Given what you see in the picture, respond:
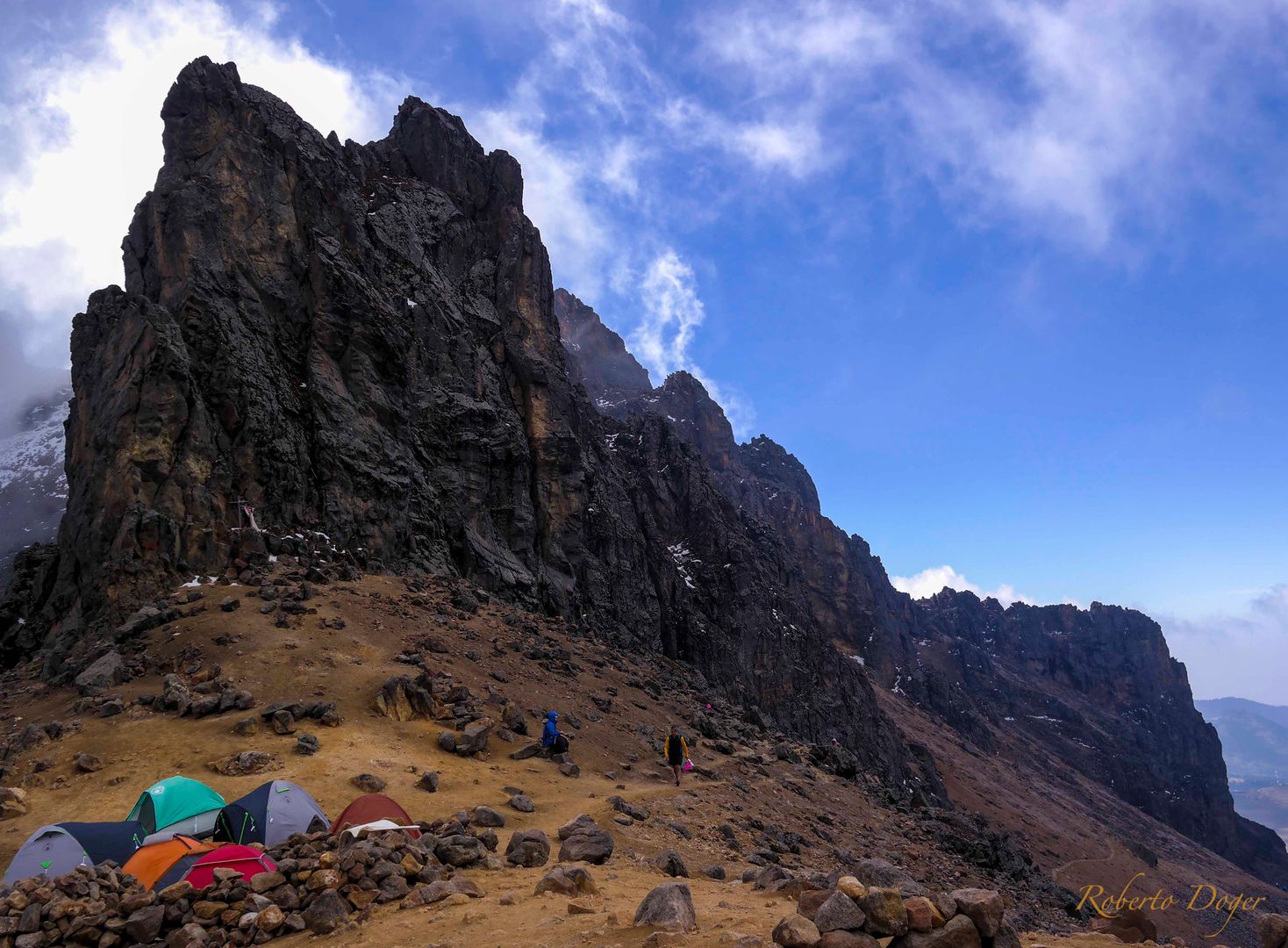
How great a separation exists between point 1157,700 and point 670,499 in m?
179

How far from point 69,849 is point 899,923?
15352 mm

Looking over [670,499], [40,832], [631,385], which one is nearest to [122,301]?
[40,832]

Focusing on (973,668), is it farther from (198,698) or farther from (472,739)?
(198,698)

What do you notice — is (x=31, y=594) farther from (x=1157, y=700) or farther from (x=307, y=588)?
(x=1157, y=700)

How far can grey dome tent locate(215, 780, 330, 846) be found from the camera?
14867 millimetres

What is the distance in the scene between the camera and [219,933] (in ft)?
31.7

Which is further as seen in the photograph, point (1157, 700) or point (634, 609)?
point (1157, 700)

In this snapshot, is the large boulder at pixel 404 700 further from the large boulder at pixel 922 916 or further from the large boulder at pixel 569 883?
the large boulder at pixel 922 916

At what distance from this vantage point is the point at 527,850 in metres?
12.8

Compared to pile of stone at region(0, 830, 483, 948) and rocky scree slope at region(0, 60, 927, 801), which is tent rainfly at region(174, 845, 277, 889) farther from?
rocky scree slope at region(0, 60, 927, 801)

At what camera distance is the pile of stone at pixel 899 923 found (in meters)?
7.10

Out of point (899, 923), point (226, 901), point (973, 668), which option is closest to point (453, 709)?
point (226, 901)

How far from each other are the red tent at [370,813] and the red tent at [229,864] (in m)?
2.41

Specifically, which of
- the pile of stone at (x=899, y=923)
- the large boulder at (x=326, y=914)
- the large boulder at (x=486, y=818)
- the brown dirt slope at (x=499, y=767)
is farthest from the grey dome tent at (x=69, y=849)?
the pile of stone at (x=899, y=923)
